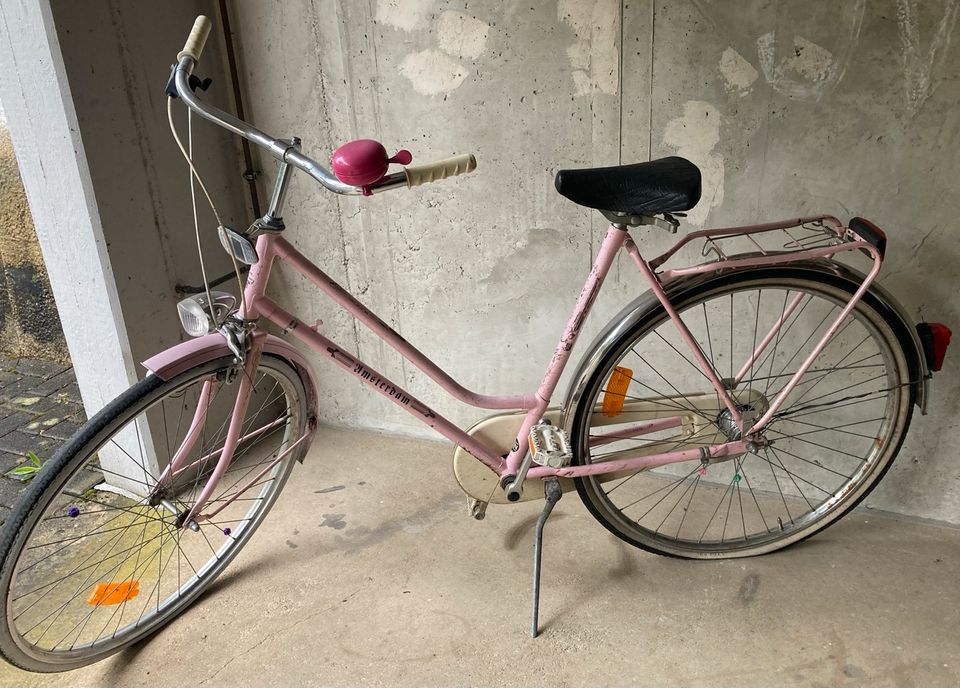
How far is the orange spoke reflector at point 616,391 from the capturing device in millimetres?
1849

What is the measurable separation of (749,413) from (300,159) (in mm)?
1240

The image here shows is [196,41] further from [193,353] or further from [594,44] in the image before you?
[594,44]

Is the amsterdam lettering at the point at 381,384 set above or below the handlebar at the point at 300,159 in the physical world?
below

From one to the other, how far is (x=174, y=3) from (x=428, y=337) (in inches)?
47.7

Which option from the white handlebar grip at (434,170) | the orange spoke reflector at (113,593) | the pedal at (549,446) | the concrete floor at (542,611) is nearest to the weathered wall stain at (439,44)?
the white handlebar grip at (434,170)

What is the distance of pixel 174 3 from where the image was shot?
2.08 m

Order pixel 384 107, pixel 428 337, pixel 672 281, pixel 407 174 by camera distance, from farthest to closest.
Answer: pixel 428 337 → pixel 384 107 → pixel 672 281 → pixel 407 174

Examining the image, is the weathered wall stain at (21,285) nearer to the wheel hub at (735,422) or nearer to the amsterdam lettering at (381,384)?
the amsterdam lettering at (381,384)

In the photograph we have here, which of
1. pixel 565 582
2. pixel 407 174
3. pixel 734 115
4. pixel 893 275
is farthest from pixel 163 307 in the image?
pixel 893 275

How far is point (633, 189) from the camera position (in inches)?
61.2

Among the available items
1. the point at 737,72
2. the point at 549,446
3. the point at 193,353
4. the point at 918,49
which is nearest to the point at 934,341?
the point at 918,49

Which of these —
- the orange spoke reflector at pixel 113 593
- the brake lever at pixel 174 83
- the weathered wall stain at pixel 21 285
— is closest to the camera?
the brake lever at pixel 174 83

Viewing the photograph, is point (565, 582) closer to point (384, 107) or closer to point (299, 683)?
point (299, 683)

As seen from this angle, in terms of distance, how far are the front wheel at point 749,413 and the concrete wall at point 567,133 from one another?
176 millimetres
